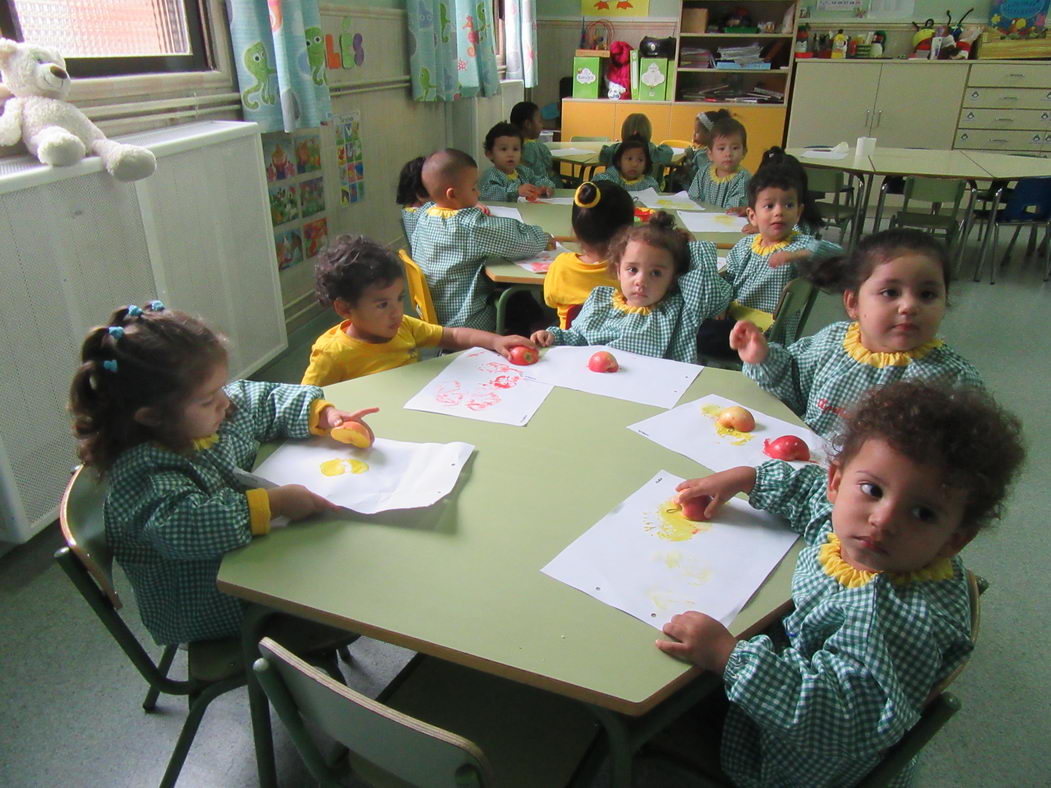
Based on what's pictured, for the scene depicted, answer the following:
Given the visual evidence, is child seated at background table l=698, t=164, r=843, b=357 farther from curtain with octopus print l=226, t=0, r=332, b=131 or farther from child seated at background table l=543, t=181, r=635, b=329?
curtain with octopus print l=226, t=0, r=332, b=131

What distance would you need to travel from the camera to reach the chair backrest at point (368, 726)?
2.32 feet

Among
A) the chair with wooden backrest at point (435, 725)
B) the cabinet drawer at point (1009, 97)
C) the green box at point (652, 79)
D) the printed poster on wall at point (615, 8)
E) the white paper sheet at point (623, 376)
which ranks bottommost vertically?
the chair with wooden backrest at point (435, 725)

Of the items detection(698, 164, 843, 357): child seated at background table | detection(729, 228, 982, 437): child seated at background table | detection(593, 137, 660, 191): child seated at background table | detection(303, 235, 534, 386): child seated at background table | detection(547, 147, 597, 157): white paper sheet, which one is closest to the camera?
detection(729, 228, 982, 437): child seated at background table

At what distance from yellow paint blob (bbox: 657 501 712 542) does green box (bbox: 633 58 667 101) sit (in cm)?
623

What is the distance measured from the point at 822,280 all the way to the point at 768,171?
3.10ft

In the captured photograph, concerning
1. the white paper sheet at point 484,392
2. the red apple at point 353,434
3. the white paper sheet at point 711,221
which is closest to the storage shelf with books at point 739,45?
the white paper sheet at point 711,221

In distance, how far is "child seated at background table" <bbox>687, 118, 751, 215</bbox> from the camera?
12.3 ft

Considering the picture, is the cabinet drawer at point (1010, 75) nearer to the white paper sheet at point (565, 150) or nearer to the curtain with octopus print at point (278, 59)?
the white paper sheet at point (565, 150)

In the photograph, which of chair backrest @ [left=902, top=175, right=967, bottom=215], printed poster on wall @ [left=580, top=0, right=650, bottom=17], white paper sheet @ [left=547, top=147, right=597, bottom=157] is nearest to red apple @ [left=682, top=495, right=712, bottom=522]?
white paper sheet @ [left=547, top=147, right=597, bottom=157]

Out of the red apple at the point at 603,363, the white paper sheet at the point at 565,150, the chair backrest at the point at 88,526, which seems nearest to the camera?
the chair backrest at the point at 88,526

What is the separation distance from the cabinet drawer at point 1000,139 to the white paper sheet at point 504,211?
4946 millimetres

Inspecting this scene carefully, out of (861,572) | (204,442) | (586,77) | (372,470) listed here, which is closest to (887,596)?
(861,572)

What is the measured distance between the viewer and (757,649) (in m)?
0.86

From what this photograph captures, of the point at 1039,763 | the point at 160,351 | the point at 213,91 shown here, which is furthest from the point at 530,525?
the point at 213,91
